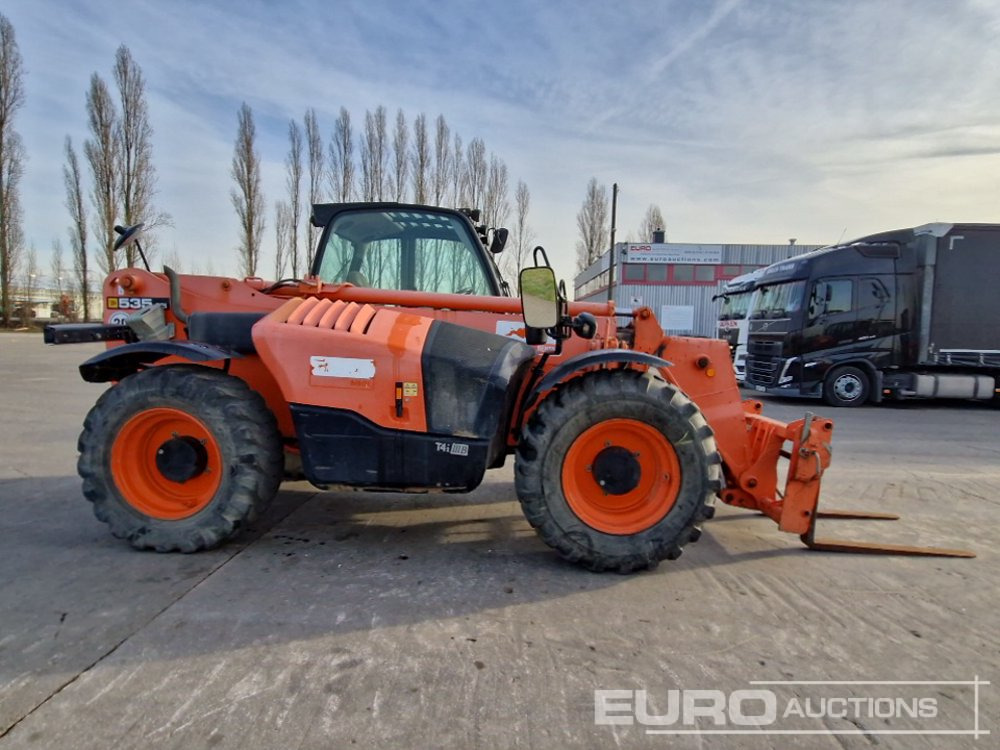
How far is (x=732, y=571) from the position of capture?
3225 mm

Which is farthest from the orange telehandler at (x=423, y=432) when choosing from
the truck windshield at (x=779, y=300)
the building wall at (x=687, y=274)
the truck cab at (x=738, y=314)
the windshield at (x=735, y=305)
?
the building wall at (x=687, y=274)

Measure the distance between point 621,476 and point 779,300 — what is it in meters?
10.9

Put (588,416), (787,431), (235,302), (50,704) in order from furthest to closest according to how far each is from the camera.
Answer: (235,302), (787,431), (588,416), (50,704)

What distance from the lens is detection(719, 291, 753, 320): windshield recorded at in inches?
559

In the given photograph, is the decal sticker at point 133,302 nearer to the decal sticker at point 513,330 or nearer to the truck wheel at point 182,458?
the truck wheel at point 182,458

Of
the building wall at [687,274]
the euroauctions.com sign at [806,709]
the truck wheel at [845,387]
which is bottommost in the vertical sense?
the euroauctions.com sign at [806,709]

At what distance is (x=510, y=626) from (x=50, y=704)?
1702 mm

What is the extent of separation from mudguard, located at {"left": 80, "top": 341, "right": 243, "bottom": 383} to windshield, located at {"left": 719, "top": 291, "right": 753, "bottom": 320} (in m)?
13.2

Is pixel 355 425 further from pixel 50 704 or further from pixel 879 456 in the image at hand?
pixel 879 456

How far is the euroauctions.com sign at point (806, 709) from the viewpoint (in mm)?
1959

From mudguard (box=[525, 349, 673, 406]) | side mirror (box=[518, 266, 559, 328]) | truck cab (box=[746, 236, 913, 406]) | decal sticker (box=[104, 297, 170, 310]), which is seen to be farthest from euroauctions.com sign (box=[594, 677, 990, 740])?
truck cab (box=[746, 236, 913, 406])

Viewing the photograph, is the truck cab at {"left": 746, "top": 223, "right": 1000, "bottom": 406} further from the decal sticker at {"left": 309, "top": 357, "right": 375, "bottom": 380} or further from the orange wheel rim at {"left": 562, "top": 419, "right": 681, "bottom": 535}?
the decal sticker at {"left": 309, "top": 357, "right": 375, "bottom": 380}

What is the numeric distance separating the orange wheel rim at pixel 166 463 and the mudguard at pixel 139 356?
1.13 feet

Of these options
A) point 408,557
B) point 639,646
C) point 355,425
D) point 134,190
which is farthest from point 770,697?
point 134,190
